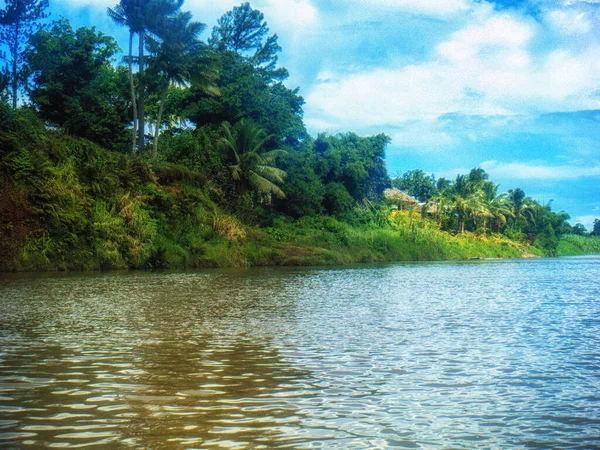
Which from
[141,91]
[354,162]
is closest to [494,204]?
[354,162]

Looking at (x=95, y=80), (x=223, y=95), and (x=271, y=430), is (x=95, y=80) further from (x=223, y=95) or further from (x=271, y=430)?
(x=271, y=430)

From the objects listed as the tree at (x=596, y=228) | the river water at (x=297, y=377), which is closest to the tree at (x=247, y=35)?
the river water at (x=297, y=377)

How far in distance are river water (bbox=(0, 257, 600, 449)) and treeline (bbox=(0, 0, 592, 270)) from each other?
16391 mm

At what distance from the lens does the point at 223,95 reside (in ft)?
147

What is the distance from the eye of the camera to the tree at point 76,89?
39000 mm

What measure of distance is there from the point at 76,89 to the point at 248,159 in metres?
12.0

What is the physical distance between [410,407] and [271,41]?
189 ft

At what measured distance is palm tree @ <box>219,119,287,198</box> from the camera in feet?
130

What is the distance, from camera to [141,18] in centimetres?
3678

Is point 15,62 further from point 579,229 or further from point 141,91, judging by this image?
point 579,229

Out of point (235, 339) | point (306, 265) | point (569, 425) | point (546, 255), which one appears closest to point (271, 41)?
point (306, 265)

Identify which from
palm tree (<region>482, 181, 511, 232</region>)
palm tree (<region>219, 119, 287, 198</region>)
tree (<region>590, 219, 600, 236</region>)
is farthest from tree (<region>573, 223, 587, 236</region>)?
palm tree (<region>219, 119, 287, 198</region>)

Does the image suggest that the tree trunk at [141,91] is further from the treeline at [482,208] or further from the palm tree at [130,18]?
the treeline at [482,208]

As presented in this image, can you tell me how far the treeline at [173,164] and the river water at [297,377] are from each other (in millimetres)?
16391
